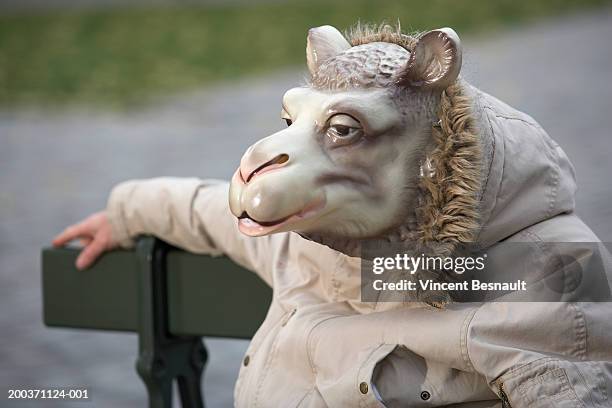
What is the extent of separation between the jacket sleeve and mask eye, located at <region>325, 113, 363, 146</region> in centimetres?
56

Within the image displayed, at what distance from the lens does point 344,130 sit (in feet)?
6.11

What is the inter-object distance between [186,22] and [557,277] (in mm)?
13905

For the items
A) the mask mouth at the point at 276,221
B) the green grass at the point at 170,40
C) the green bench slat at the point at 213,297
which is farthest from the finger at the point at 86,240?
the green grass at the point at 170,40

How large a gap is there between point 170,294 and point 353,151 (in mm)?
1085

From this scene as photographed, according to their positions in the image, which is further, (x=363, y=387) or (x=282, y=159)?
(x=363, y=387)

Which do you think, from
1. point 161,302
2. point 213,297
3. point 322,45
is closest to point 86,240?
point 161,302

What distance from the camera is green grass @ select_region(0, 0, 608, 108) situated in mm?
11883

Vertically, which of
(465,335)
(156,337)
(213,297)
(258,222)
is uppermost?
(258,222)

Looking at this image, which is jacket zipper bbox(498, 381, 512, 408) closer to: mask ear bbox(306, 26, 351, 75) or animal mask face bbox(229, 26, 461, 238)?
animal mask face bbox(229, 26, 461, 238)

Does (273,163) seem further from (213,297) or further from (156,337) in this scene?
(156,337)

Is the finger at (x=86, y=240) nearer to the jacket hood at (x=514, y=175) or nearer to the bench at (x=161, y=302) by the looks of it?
the bench at (x=161, y=302)

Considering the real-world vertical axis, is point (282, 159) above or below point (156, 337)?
above

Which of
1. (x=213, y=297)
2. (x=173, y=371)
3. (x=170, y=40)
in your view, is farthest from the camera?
(x=170, y=40)

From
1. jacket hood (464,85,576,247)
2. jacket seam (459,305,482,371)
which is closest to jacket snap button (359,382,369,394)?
jacket seam (459,305,482,371)
